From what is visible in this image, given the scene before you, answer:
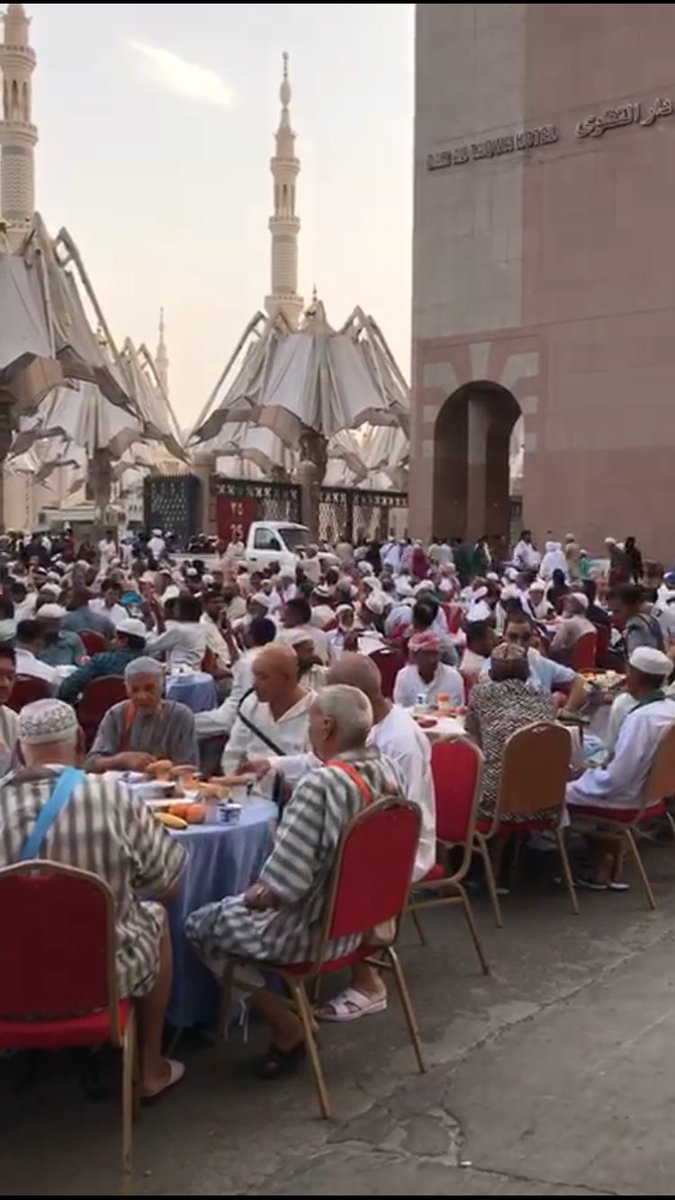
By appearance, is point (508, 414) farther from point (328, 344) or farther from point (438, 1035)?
point (438, 1035)

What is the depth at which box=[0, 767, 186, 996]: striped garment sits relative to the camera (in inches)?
139

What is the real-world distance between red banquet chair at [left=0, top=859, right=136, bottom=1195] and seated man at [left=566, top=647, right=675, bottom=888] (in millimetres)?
3393

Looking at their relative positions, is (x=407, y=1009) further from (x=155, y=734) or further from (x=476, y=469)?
(x=476, y=469)

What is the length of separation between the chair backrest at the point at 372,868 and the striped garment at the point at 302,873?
0.18 ft

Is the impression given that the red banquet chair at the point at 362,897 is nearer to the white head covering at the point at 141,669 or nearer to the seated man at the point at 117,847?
the seated man at the point at 117,847

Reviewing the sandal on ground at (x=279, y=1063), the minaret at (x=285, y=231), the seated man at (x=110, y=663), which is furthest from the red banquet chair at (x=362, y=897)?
the minaret at (x=285, y=231)

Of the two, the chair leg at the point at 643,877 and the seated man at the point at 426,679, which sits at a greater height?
the seated man at the point at 426,679

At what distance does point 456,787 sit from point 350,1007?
3.78 ft

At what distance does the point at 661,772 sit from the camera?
6.11m

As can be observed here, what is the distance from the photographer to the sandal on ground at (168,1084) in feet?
12.8

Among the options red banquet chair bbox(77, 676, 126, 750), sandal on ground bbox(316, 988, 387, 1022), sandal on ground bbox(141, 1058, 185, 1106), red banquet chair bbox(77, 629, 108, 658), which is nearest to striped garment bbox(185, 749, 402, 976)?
sandal on ground bbox(141, 1058, 185, 1106)

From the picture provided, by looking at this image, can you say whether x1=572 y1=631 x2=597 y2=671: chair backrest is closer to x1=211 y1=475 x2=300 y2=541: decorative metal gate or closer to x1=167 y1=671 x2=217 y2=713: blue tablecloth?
x1=167 y1=671 x2=217 y2=713: blue tablecloth

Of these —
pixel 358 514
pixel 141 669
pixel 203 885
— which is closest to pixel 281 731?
pixel 141 669

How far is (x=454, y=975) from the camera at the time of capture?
17.0ft
